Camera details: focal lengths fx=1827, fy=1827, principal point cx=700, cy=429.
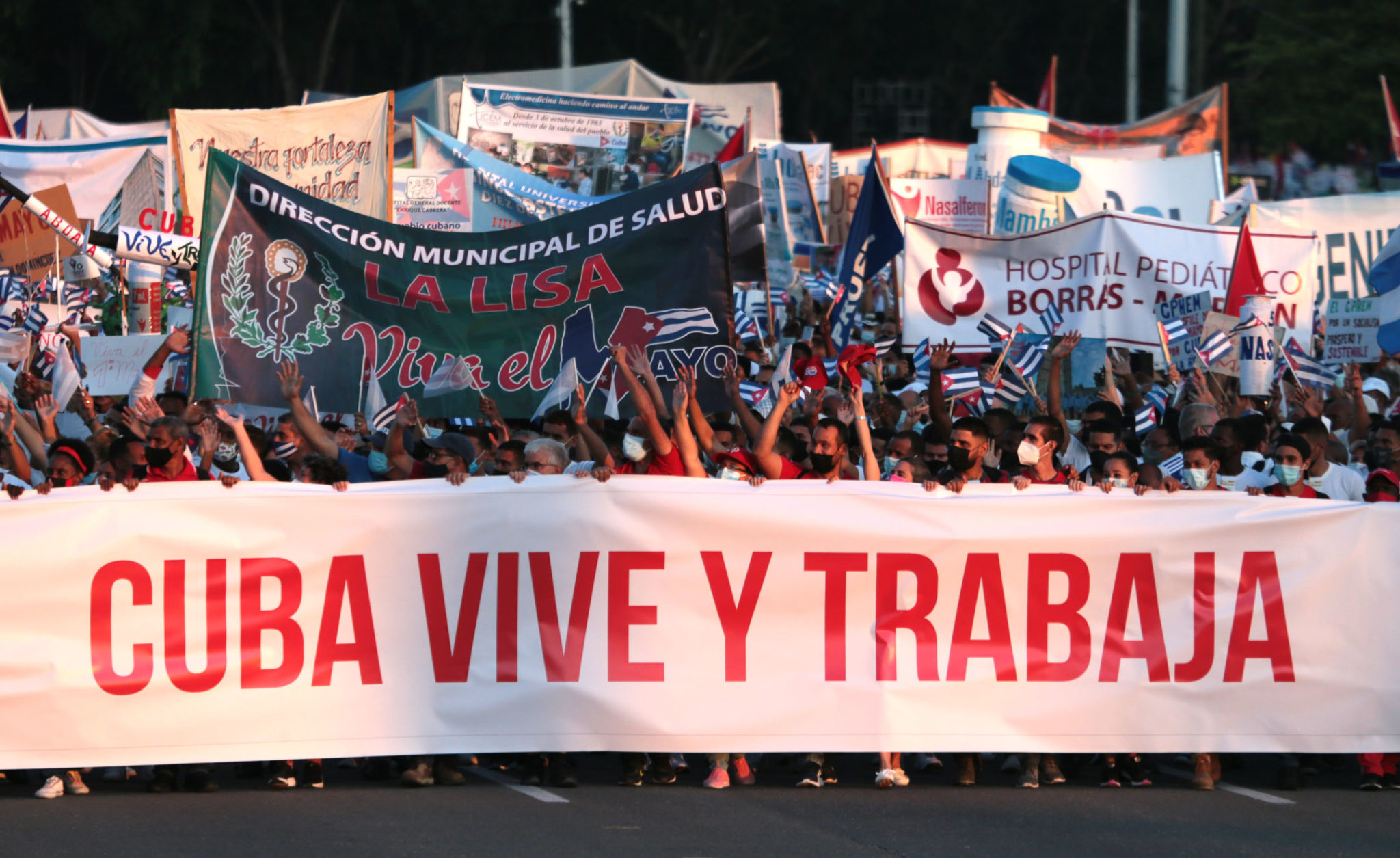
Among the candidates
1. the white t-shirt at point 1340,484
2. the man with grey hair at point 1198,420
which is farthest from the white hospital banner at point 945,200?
the white t-shirt at point 1340,484

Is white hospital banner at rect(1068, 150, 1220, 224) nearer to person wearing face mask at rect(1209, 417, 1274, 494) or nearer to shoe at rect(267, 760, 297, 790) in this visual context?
person wearing face mask at rect(1209, 417, 1274, 494)

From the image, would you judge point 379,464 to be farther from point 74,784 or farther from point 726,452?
point 74,784

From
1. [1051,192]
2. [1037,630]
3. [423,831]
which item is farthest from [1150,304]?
[423,831]

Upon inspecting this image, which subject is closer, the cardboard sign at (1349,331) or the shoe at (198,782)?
the shoe at (198,782)

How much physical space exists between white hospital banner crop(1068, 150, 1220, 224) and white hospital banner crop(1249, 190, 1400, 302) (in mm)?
1916

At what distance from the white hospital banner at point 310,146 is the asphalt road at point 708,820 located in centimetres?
575

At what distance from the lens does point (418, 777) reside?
296 inches

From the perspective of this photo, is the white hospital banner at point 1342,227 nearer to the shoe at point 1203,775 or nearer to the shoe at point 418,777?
the shoe at point 1203,775

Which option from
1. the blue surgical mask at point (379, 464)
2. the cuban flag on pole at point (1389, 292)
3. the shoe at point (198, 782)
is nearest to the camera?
the shoe at point (198, 782)

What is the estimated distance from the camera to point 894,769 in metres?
7.55

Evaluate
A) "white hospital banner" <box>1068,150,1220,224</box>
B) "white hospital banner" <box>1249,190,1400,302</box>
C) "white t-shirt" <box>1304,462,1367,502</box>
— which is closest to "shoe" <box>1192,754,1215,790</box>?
"white t-shirt" <box>1304,462,1367,502</box>

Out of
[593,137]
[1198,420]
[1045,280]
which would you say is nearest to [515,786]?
[1198,420]

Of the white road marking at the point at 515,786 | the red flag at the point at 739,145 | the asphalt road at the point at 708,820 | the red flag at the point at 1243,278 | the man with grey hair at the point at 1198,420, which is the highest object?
the red flag at the point at 739,145

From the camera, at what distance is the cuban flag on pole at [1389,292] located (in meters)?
11.0
